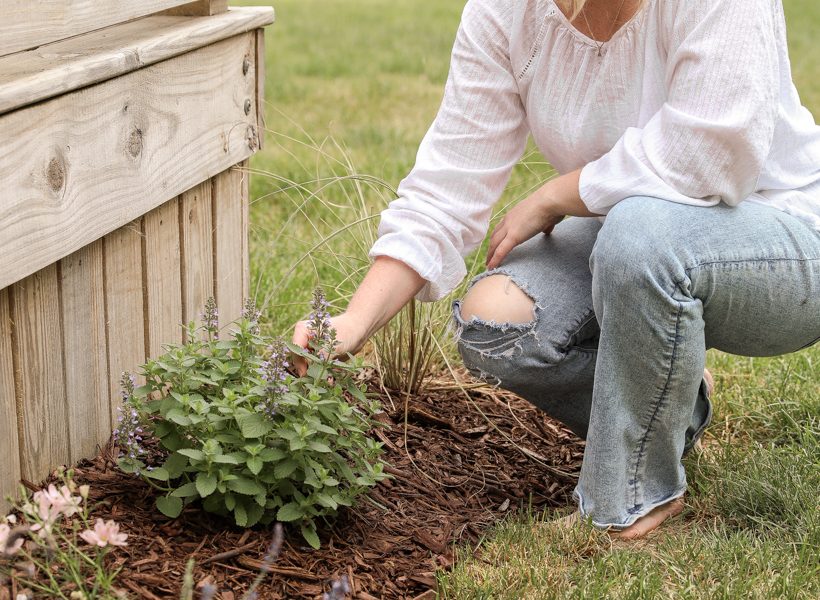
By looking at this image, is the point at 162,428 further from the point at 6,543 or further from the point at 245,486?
the point at 6,543

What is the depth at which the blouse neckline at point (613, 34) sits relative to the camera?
2.09m

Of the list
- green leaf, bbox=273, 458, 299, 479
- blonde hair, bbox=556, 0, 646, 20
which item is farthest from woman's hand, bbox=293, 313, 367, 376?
blonde hair, bbox=556, 0, 646, 20

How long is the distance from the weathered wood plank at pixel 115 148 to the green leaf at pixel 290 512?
0.58 meters

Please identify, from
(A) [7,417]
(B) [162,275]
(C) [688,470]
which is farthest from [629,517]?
(A) [7,417]

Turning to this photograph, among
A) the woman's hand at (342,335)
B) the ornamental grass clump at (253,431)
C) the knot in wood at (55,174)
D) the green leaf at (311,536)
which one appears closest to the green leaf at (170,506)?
the ornamental grass clump at (253,431)

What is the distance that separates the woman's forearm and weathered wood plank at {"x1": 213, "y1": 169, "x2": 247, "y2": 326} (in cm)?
50

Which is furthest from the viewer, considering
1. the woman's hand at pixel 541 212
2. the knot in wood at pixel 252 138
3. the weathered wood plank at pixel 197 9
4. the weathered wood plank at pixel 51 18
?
the knot in wood at pixel 252 138

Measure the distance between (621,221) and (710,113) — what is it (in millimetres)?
253

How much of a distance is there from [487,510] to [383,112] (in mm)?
3889

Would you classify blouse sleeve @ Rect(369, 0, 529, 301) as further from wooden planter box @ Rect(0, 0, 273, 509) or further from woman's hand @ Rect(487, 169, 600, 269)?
wooden planter box @ Rect(0, 0, 273, 509)

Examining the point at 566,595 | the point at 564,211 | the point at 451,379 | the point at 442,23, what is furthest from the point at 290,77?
the point at 566,595

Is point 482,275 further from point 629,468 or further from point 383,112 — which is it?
point 383,112

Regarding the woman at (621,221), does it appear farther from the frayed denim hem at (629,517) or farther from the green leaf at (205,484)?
the green leaf at (205,484)

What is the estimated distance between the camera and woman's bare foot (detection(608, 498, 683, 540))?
2.11 metres
